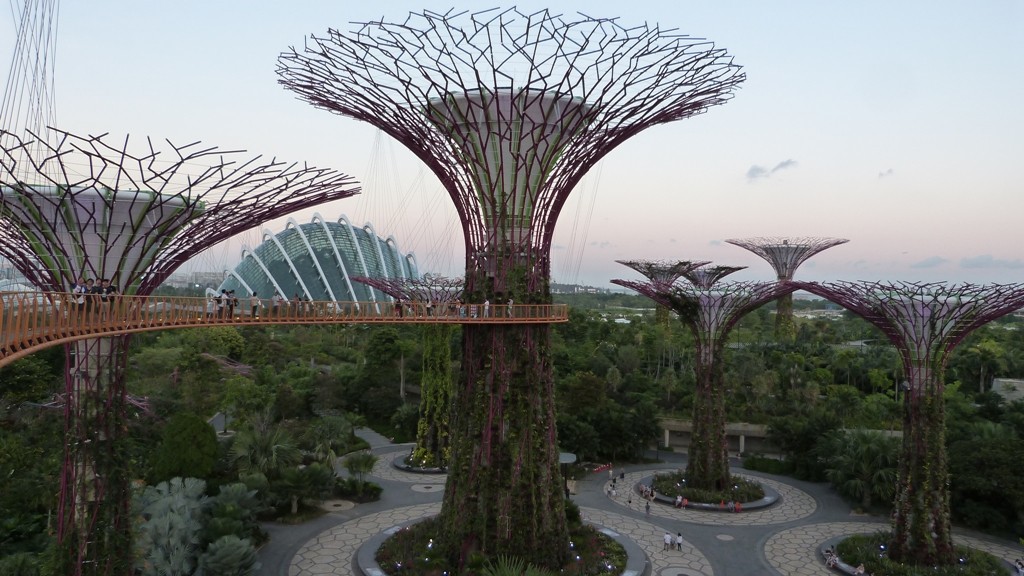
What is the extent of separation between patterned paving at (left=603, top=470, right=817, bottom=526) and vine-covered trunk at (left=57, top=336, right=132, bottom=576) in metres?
16.7

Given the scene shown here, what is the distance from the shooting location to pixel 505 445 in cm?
1509

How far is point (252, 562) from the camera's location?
1584 cm

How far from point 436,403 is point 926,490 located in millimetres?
17658

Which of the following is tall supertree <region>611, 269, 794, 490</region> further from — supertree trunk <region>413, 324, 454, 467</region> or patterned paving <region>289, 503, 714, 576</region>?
supertree trunk <region>413, 324, 454, 467</region>

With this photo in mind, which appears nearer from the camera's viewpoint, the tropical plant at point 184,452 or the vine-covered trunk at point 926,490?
the vine-covered trunk at point 926,490

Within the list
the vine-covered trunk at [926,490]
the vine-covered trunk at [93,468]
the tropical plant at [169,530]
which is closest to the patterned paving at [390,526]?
the tropical plant at [169,530]

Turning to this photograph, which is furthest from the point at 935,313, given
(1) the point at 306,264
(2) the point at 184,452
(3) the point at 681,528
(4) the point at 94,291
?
(1) the point at 306,264

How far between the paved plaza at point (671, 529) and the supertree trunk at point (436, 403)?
1.14m

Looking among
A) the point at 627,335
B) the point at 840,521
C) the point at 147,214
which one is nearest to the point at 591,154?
the point at 147,214

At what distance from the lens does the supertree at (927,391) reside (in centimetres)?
1733

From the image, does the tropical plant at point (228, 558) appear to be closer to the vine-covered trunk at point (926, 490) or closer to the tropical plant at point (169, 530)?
the tropical plant at point (169, 530)

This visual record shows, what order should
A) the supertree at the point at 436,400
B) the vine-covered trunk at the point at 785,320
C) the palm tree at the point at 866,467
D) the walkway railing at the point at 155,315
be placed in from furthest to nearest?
the vine-covered trunk at the point at 785,320 → the supertree at the point at 436,400 → the palm tree at the point at 866,467 → the walkway railing at the point at 155,315

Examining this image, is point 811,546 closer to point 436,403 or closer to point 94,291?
point 436,403

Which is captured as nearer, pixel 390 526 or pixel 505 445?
pixel 505 445
